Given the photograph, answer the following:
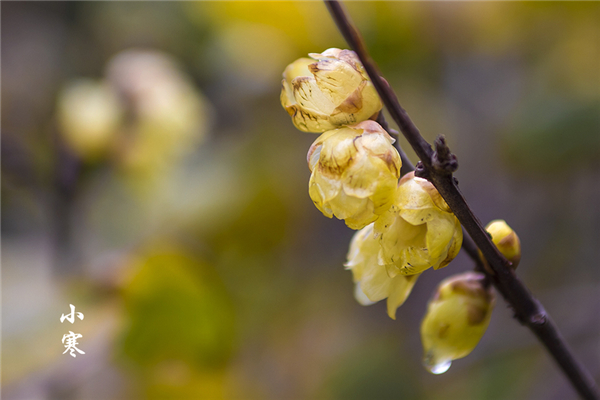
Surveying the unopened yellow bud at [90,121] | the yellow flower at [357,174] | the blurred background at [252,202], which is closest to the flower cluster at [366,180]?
the yellow flower at [357,174]

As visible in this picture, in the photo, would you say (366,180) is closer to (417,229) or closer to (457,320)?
(417,229)

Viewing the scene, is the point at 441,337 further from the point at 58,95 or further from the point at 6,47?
the point at 6,47

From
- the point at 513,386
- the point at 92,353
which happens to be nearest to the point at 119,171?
the point at 92,353

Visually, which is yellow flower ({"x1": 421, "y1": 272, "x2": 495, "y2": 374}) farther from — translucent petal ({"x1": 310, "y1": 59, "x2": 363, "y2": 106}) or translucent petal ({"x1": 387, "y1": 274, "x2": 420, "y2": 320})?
translucent petal ({"x1": 310, "y1": 59, "x2": 363, "y2": 106})

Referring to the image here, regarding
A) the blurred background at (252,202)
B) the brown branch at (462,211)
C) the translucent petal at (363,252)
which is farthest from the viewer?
the blurred background at (252,202)

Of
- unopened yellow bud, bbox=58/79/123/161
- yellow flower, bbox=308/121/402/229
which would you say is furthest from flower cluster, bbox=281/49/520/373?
unopened yellow bud, bbox=58/79/123/161

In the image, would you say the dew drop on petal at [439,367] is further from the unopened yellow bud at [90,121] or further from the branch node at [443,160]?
the unopened yellow bud at [90,121]
